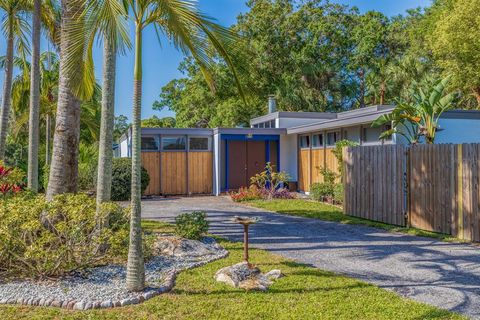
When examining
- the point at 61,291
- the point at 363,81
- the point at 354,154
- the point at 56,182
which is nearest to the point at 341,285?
the point at 61,291

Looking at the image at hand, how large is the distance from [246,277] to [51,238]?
243 centimetres

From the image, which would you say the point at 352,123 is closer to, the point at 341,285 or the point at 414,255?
the point at 414,255

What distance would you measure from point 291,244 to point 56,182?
4.23 m

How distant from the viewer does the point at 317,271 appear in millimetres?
5715

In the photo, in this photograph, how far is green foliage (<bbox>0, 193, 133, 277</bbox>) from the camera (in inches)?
196

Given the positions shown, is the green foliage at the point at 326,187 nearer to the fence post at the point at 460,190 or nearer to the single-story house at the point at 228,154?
the single-story house at the point at 228,154

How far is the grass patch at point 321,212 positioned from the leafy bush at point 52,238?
6.01 metres

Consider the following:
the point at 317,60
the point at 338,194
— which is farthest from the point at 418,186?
the point at 317,60

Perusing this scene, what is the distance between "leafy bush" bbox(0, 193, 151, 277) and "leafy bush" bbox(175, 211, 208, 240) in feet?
6.01

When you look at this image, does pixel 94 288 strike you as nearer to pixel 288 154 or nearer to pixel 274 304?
pixel 274 304

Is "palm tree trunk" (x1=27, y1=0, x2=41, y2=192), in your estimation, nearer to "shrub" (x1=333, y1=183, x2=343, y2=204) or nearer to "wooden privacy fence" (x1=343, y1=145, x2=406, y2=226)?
"wooden privacy fence" (x1=343, y1=145, x2=406, y2=226)

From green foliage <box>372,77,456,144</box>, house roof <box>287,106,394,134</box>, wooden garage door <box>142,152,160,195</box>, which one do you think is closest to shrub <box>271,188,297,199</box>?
house roof <box>287,106,394,134</box>

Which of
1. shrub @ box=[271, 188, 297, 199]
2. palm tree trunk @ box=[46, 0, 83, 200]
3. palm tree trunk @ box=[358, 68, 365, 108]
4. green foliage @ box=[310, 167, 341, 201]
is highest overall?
palm tree trunk @ box=[358, 68, 365, 108]

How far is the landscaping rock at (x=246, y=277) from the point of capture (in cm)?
494
